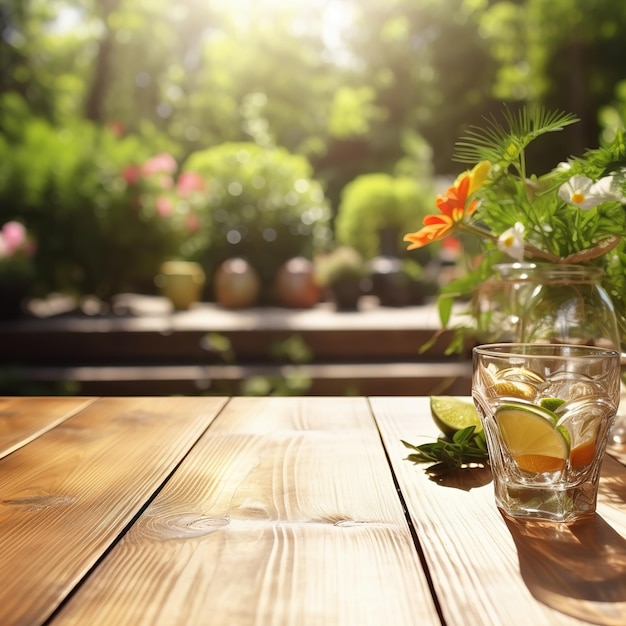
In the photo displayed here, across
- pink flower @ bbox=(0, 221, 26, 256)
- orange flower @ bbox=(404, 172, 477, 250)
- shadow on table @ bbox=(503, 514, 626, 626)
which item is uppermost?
pink flower @ bbox=(0, 221, 26, 256)

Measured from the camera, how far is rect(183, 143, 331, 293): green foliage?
799cm

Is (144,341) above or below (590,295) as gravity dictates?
below

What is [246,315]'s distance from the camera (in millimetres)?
6352

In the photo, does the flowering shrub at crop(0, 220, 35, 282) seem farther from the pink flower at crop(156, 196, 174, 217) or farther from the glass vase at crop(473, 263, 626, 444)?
the glass vase at crop(473, 263, 626, 444)

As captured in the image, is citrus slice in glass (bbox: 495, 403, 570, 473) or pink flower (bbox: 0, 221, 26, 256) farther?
pink flower (bbox: 0, 221, 26, 256)

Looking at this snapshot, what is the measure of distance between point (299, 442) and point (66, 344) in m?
4.44

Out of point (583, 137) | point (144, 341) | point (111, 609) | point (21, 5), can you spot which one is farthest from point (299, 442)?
point (21, 5)

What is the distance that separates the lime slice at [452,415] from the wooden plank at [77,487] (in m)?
0.35

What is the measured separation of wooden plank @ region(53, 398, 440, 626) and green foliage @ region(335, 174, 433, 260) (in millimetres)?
10039

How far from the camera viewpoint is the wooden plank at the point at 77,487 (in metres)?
0.65

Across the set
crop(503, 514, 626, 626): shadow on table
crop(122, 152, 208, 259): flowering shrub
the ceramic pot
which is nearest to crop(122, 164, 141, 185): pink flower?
crop(122, 152, 208, 259): flowering shrub

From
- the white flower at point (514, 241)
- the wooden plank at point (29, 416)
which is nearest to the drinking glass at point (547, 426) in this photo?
the white flower at point (514, 241)

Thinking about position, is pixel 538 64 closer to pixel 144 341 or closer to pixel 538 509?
pixel 144 341

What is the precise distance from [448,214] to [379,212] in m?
10.1
